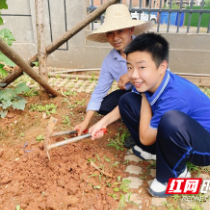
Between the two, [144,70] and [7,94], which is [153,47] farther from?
[7,94]

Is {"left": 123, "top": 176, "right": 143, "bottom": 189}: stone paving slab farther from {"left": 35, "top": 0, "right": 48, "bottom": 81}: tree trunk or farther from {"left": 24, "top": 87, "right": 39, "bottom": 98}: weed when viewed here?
{"left": 24, "top": 87, "right": 39, "bottom": 98}: weed

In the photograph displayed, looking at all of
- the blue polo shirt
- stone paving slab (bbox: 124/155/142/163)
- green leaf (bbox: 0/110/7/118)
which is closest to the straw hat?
the blue polo shirt

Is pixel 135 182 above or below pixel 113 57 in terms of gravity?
below

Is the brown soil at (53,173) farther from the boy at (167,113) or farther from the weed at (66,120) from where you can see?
the boy at (167,113)

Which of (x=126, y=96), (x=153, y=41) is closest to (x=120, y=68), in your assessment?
(x=126, y=96)

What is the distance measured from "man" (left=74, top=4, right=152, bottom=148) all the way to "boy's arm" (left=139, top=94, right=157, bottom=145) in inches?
22.4

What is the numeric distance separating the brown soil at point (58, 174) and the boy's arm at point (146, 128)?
1.32ft

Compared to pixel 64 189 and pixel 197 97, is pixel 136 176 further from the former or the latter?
pixel 197 97

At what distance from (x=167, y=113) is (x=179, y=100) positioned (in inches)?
5.0

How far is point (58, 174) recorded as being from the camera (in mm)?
1835

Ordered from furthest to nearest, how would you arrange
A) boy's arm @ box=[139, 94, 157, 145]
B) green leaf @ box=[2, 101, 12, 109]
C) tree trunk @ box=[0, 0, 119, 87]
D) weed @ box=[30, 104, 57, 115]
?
weed @ box=[30, 104, 57, 115] < tree trunk @ box=[0, 0, 119, 87] < green leaf @ box=[2, 101, 12, 109] < boy's arm @ box=[139, 94, 157, 145]

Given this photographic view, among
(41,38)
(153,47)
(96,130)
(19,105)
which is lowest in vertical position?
(19,105)

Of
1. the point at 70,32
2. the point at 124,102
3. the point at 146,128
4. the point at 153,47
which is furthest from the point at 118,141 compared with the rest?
the point at 70,32

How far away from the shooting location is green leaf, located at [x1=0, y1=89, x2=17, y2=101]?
265 centimetres
